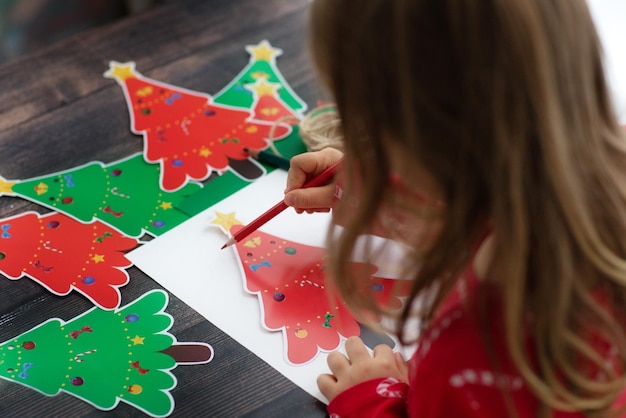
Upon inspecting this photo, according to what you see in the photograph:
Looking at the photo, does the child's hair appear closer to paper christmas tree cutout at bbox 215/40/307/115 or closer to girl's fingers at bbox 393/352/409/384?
girl's fingers at bbox 393/352/409/384

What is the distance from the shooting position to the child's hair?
44 centimetres

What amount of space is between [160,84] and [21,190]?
0.78 ft

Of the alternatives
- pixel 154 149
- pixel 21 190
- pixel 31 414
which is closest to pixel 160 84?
pixel 154 149

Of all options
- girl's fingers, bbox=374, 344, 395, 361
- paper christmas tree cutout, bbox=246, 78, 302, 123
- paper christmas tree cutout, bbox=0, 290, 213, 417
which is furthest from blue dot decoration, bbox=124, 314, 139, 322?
paper christmas tree cutout, bbox=246, 78, 302, 123

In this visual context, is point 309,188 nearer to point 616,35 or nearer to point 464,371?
point 464,371

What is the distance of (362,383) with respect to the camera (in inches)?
25.0

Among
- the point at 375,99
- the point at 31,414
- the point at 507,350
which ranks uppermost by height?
the point at 375,99

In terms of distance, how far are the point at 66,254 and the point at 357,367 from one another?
32 cm

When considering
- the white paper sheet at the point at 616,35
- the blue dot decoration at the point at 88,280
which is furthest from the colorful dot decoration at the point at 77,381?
the white paper sheet at the point at 616,35

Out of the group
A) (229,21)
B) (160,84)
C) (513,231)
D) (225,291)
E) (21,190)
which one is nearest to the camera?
(513,231)

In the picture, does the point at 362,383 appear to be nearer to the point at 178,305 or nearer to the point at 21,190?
the point at 178,305

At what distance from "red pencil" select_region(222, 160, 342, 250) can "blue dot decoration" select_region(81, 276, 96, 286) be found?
4.9 inches

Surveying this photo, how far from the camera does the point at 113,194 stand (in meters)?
0.85

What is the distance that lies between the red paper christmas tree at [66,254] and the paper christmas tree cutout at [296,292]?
111 mm
